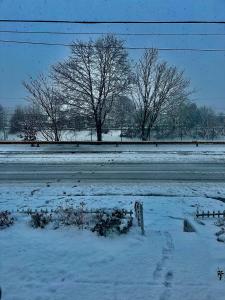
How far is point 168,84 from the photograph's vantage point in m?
35.6

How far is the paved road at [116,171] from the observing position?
596 inches

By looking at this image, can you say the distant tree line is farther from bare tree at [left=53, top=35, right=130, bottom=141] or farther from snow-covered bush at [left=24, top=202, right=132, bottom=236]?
snow-covered bush at [left=24, top=202, right=132, bottom=236]

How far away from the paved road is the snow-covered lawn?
19.6 ft

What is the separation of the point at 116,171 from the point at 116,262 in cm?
1052

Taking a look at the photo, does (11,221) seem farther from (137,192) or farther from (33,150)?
(33,150)

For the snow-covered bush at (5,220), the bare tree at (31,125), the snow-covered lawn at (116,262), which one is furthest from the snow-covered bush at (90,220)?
the bare tree at (31,125)

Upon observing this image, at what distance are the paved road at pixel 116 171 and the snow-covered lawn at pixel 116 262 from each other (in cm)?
597

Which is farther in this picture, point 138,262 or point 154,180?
point 154,180

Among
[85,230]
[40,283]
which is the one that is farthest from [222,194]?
[40,283]

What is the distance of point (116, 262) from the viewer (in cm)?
611

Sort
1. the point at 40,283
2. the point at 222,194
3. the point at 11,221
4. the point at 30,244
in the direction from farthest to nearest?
the point at 222,194 < the point at 11,221 < the point at 30,244 < the point at 40,283

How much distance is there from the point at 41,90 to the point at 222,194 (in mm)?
24521

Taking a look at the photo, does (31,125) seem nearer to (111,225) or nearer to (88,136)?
(88,136)

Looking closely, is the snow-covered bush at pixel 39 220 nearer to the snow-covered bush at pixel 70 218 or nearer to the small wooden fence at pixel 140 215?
the snow-covered bush at pixel 70 218
